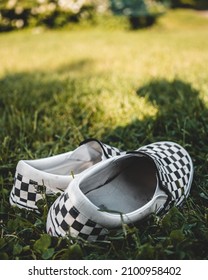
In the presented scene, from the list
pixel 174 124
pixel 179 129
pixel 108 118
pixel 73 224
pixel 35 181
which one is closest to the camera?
pixel 73 224

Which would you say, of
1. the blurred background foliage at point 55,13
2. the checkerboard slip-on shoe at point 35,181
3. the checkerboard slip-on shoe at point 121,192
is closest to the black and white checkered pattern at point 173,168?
the checkerboard slip-on shoe at point 121,192

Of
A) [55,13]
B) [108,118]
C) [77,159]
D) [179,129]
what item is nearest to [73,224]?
[77,159]

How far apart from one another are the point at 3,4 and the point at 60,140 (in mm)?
6352

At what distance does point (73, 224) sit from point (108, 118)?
113 cm

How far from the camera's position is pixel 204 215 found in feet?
4.29

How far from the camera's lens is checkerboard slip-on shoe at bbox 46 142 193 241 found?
1160 millimetres

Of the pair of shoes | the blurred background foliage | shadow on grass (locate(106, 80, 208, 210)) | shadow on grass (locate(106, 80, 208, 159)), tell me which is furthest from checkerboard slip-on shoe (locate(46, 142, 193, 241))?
the blurred background foliage


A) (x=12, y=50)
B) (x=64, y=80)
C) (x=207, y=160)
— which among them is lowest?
(x=12, y=50)

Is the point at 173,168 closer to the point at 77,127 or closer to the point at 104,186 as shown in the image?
the point at 104,186

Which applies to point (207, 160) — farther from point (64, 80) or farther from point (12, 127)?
point (64, 80)

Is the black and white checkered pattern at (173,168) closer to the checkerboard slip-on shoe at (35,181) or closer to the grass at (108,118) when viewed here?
the grass at (108,118)

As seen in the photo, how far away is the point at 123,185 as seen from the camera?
1490 mm

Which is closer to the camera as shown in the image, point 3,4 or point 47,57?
point 47,57
